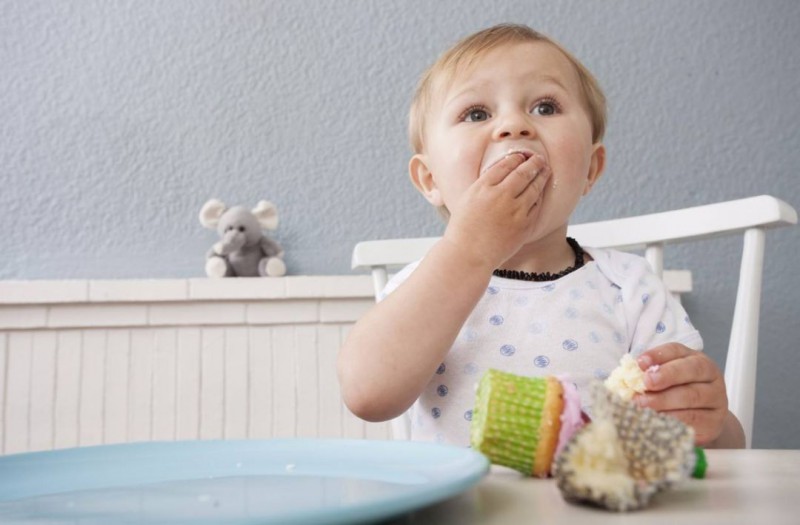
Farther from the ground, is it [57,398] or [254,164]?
[254,164]

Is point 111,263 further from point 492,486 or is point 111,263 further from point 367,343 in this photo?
point 492,486

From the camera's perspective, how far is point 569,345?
34.2 inches

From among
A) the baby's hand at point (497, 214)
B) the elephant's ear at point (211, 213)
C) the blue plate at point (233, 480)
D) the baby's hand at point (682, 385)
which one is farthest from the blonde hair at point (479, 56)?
the elephant's ear at point (211, 213)

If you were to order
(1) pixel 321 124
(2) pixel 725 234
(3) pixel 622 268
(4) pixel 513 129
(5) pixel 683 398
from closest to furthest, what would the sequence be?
(5) pixel 683 398 → (4) pixel 513 129 → (3) pixel 622 268 → (2) pixel 725 234 → (1) pixel 321 124

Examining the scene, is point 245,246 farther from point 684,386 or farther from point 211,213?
point 684,386

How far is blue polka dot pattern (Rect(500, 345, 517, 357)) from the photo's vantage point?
869 mm

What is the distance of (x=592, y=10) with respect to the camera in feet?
6.29

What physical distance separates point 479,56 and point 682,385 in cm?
48

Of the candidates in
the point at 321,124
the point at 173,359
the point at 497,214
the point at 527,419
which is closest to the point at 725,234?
the point at 497,214

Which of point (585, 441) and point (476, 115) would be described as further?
point (476, 115)

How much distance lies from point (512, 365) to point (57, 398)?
116cm

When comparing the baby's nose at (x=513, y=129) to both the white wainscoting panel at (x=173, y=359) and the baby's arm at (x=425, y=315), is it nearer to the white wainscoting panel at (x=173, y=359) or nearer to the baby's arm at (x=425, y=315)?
the baby's arm at (x=425, y=315)

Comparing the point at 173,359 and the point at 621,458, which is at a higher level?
the point at 173,359

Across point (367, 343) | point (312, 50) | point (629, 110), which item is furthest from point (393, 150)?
point (367, 343)
